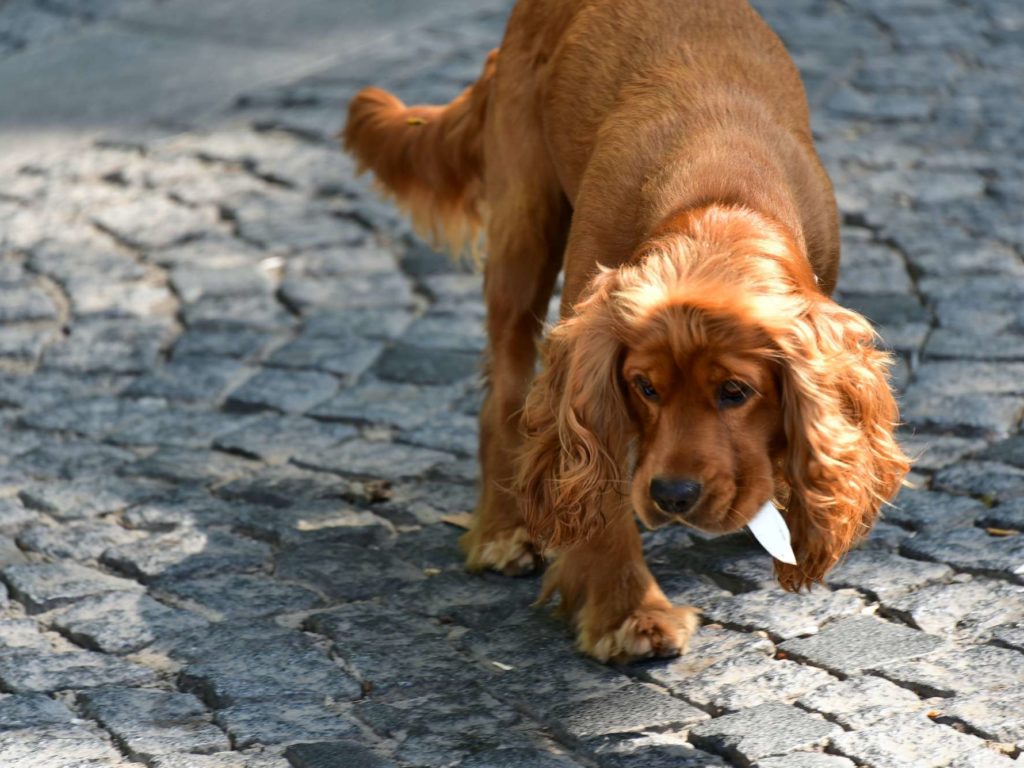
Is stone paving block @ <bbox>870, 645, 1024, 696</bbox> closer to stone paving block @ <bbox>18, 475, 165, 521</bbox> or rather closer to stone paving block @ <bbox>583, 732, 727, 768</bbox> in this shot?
stone paving block @ <bbox>583, 732, 727, 768</bbox>

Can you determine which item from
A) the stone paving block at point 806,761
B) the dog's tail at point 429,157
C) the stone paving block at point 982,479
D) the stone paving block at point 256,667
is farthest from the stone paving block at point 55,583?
the stone paving block at point 982,479

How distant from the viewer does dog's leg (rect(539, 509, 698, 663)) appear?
12.0ft

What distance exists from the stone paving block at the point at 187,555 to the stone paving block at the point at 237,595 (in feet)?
0.18

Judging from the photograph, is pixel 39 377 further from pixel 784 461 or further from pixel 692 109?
pixel 784 461

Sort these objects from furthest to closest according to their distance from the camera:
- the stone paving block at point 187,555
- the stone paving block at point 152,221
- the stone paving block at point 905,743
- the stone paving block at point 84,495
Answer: the stone paving block at point 152,221 < the stone paving block at point 84,495 < the stone paving block at point 187,555 < the stone paving block at point 905,743

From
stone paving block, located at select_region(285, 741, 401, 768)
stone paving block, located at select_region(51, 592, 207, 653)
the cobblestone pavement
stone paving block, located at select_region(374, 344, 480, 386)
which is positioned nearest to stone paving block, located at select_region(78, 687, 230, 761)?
the cobblestone pavement

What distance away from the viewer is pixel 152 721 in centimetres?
338

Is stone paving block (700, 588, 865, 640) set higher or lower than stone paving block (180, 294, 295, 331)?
lower

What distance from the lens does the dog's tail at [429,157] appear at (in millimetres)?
4902

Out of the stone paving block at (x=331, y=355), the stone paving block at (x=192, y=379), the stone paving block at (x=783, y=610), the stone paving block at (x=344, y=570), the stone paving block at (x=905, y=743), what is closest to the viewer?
the stone paving block at (x=905, y=743)

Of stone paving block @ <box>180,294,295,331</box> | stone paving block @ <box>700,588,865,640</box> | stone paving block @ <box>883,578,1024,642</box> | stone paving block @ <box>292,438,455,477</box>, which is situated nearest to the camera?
stone paving block @ <box>883,578,1024,642</box>

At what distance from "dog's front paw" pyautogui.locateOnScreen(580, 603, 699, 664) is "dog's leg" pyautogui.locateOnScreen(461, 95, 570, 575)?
599 mm

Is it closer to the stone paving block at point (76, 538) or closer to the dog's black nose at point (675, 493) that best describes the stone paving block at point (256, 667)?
the stone paving block at point (76, 538)

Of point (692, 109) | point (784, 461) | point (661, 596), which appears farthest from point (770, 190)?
point (661, 596)
